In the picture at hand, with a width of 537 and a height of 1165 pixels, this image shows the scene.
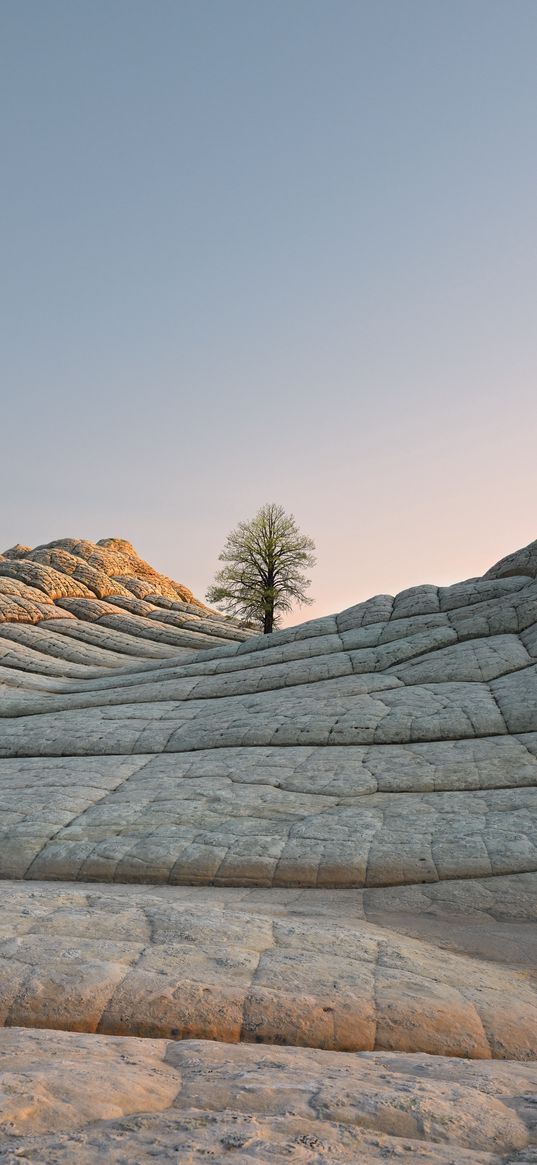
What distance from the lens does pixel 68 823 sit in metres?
9.54

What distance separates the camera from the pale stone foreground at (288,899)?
259 centimetres

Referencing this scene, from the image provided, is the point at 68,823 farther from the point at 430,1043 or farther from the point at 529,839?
the point at 430,1043

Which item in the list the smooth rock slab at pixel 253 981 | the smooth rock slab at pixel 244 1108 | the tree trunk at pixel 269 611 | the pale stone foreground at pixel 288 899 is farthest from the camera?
the tree trunk at pixel 269 611

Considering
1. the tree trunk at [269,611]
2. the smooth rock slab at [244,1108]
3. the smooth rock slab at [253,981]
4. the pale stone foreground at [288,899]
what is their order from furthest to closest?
the tree trunk at [269,611] < the smooth rock slab at [253,981] < the pale stone foreground at [288,899] < the smooth rock slab at [244,1108]

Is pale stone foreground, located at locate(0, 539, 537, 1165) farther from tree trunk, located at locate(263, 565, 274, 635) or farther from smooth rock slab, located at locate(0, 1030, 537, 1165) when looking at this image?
tree trunk, located at locate(263, 565, 274, 635)

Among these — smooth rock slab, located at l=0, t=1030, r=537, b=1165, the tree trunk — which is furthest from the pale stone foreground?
the tree trunk

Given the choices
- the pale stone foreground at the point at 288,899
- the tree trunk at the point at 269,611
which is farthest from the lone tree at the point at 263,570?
the pale stone foreground at the point at 288,899

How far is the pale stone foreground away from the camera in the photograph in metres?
2.59

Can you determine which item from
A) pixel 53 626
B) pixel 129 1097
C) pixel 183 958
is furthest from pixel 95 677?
pixel 129 1097

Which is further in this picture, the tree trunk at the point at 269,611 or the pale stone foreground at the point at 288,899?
the tree trunk at the point at 269,611

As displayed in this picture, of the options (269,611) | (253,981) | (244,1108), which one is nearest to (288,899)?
(253,981)

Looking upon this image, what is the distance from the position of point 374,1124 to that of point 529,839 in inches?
221

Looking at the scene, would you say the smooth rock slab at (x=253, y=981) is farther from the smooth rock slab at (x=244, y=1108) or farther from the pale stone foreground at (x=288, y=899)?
the smooth rock slab at (x=244, y=1108)

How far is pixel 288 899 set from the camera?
7.14m
